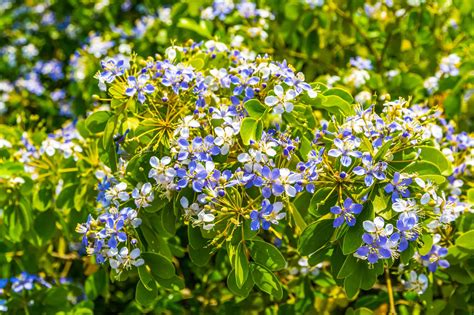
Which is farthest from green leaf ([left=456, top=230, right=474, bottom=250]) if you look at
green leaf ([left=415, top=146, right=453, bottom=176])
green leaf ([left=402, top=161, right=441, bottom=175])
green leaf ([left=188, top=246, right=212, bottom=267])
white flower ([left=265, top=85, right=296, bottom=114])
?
green leaf ([left=188, top=246, right=212, bottom=267])

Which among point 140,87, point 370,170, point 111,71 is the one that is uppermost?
point 111,71

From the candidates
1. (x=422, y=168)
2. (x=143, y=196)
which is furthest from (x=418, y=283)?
(x=143, y=196)

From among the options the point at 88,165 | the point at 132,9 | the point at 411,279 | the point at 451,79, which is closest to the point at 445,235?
the point at 411,279

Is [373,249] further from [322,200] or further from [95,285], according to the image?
[95,285]

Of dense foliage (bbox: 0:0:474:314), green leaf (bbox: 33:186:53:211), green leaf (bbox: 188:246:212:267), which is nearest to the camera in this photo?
dense foliage (bbox: 0:0:474:314)

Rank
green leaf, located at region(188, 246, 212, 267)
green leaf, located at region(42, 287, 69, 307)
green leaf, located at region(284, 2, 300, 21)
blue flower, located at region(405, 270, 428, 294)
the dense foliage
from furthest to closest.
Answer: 1. green leaf, located at region(284, 2, 300, 21)
2. green leaf, located at region(42, 287, 69, 307)
3. blue flower, located at region(405, 270, 428, 294)
4. green leaf, located at region(188, 246, 212, 267)
5. the dense foliage

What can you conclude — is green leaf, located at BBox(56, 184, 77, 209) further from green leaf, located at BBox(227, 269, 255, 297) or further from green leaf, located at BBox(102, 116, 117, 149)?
green leaf, located at BBox(227, 269, 255, 297)

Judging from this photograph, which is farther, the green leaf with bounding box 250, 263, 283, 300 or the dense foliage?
the green leaf with bounding box 250, 263, 283, 300
